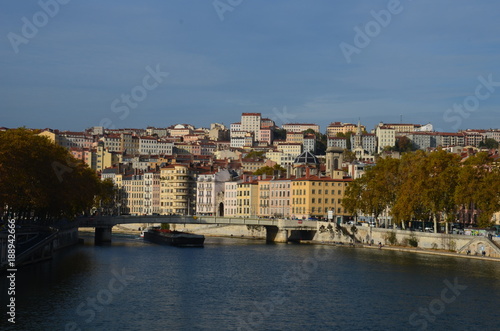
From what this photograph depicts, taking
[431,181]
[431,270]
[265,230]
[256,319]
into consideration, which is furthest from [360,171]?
[256,319]

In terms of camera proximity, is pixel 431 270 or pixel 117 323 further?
pixel 431 270

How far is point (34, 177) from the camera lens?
6656 centimetres

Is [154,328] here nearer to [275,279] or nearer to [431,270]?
[275,279]

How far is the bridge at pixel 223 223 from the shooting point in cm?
9675

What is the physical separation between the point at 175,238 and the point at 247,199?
41.5 m

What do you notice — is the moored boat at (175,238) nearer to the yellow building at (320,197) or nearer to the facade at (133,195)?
the yellow building at (320,197)

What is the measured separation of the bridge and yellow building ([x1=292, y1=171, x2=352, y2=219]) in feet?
55.3

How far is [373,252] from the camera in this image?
274 feet

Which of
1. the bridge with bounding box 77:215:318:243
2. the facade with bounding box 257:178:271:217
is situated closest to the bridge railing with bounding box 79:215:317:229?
the bridge with bounding box 77:215:318:243

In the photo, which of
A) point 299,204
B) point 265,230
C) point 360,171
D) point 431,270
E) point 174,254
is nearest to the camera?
point 431,270

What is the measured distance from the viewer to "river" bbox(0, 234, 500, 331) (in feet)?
141

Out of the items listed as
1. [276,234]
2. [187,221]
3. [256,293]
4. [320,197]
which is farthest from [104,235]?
[256,293]

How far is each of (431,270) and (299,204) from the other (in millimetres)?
60362

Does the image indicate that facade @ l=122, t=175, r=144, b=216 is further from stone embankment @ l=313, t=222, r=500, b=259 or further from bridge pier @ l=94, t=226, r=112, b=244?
stone embankment @ l=313, t=222, r=500, b=259
